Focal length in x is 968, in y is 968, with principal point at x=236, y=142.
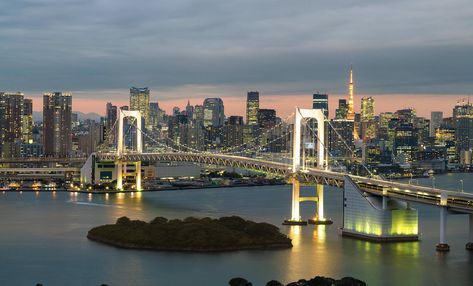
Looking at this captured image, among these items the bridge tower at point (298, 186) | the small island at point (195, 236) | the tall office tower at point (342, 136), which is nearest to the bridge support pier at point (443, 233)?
the small island at point (195, 236)

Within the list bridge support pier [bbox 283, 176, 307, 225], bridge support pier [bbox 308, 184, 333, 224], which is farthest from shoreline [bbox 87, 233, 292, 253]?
bridge support pier [bbox 308, 184, 333, 224]

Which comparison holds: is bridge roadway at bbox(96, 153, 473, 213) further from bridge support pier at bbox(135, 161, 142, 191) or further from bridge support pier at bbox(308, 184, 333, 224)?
bridge support pier at bbox(135, 161, 142, 191)

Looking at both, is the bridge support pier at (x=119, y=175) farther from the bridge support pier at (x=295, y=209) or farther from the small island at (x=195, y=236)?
the small island at (x=195, y=236)

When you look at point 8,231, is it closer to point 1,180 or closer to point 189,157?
point 189,157

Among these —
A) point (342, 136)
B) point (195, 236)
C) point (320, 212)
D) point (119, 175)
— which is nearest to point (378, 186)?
point (320, 212)

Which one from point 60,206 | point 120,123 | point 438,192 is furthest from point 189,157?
point 438,192
